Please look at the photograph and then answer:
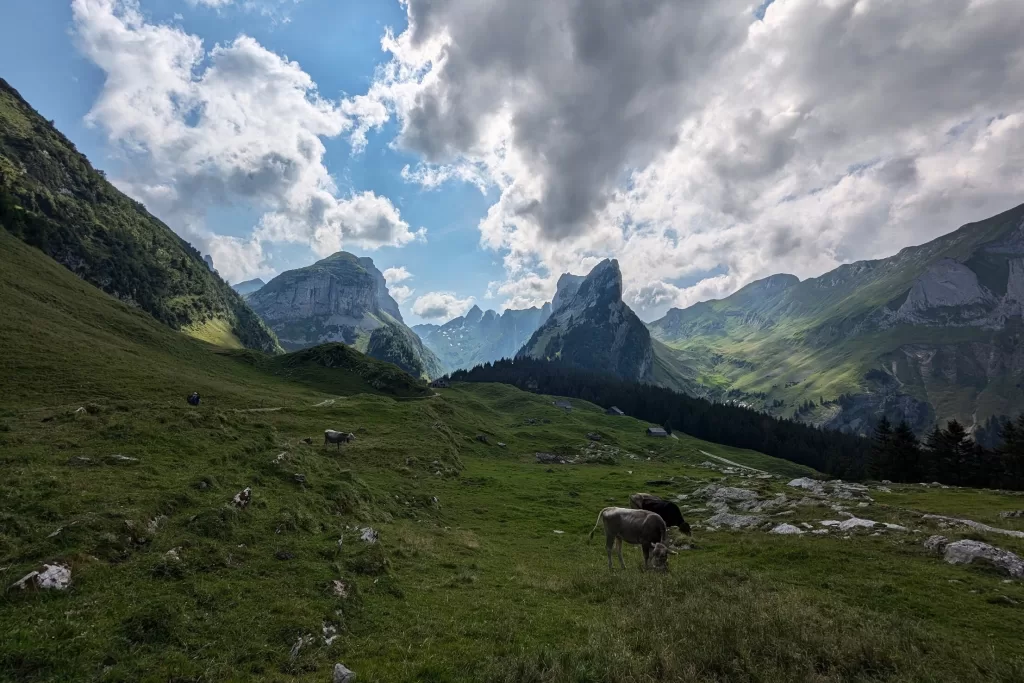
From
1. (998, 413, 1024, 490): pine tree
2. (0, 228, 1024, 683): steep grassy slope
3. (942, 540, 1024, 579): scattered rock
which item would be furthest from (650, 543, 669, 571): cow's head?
(998, 413, 1024, 490): pine tree

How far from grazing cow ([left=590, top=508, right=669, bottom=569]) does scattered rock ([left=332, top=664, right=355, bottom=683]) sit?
1395cm

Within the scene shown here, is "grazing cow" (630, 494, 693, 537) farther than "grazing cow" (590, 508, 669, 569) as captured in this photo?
Yes

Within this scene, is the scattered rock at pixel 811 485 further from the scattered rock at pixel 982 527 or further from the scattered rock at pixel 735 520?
the scattered rock at pixel 735 520

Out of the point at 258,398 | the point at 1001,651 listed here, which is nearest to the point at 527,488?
the point at 1001,651

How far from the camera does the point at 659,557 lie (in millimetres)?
20578

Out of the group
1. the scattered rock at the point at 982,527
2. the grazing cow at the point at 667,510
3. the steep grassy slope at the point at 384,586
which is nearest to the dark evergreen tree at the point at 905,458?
the steep grassy slope at the point at 384,586

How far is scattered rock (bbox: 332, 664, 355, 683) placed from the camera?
33.3 feet

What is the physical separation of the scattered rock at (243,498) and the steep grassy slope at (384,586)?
1.96 ft

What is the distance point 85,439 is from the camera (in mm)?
25531

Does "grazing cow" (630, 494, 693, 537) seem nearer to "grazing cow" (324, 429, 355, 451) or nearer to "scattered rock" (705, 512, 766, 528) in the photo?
"scattered rock" (705, 512, 766, 528)

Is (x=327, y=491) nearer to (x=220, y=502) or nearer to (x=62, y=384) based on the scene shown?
(x=220, y=502)

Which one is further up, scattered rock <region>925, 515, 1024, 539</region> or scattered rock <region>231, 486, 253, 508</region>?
scattered rock <region>925, 515, 1024, 539</region>

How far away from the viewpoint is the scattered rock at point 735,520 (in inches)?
1217

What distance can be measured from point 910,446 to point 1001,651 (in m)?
91.3
